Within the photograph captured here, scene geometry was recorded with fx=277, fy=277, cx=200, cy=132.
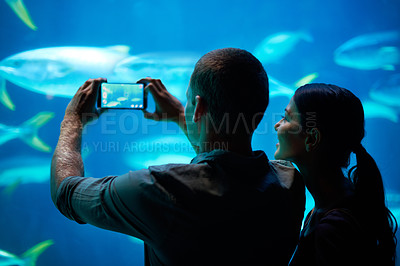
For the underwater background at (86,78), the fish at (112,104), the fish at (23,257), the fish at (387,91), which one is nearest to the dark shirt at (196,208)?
the fish at (112,104)

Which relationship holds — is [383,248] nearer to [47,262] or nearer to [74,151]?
[74,151]

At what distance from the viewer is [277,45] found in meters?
2.16

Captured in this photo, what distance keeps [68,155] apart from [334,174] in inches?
33.7

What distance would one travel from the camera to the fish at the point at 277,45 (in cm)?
214

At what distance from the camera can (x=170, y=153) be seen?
6.87 ft

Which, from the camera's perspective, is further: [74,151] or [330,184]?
[330,184]

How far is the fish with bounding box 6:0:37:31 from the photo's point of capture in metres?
1.82

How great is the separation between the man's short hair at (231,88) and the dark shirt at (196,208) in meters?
0.09

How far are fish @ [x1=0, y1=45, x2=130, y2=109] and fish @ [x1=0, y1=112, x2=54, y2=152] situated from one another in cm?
18

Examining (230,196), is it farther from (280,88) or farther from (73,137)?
(280,88)

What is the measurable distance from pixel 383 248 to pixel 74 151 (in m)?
0.98

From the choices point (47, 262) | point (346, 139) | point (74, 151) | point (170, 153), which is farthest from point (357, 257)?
point (47, 262)

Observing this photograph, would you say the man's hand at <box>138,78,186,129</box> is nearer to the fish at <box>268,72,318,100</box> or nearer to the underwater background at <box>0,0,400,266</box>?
the underwater background at <box>0,0,400,266</box>

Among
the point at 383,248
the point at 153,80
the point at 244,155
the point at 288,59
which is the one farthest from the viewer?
the point at 288,59
